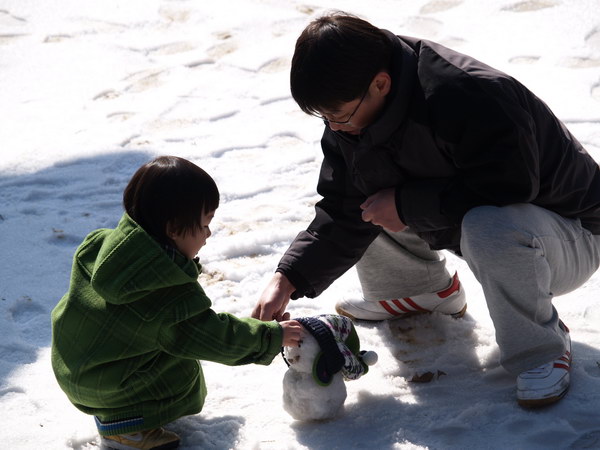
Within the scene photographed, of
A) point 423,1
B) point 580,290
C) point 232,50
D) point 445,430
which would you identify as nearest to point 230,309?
point 445,430

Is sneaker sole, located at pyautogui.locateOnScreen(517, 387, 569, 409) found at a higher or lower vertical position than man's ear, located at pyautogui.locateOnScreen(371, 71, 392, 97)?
lower

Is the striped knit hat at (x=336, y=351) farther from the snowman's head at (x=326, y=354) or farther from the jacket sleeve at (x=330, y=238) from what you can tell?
the jacket sleeve at (x=330, y=238)

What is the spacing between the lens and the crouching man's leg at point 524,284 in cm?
187

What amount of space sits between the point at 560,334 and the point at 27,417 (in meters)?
1.35

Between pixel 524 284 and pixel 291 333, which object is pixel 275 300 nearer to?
pixel 291 333

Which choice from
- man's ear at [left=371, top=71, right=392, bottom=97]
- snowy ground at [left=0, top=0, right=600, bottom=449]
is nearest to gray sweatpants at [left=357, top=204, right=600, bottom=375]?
snowy ground at [left=0, top=0, right=600, bottom=449]

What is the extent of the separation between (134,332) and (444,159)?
84 cm

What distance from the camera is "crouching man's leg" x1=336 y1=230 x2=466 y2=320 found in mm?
2355

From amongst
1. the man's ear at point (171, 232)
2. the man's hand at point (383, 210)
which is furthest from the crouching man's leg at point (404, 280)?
the man's ear at point (171, 232)

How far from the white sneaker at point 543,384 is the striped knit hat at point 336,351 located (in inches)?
15.1

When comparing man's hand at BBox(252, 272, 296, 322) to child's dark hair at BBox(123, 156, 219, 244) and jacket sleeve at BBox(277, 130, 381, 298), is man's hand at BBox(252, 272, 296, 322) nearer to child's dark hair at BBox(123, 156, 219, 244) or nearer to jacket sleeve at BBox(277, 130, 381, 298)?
jacket sleeve at BBox(277, 130, 381, 298)

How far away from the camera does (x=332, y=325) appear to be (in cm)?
209

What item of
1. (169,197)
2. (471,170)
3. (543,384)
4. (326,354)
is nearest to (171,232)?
(169,197)

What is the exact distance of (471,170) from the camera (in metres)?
1.90
